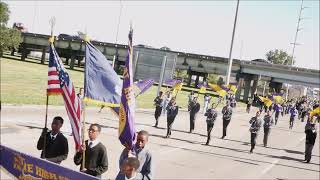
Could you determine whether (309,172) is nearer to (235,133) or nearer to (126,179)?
(235,133)

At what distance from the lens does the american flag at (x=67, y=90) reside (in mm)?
7789

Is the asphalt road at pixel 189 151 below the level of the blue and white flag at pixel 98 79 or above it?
below

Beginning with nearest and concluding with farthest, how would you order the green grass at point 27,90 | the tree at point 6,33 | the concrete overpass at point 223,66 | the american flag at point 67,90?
the american flag at point 67,90, the green grass at point 27,90, the tree at point 6,33, the concrete overpass at point 223,66

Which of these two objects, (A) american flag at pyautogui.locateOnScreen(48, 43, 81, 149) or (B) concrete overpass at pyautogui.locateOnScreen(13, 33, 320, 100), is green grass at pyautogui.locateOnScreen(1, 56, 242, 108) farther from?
(B) concrete overpass at pyautogui.locateOnScreen(13, 33, 320, 100)

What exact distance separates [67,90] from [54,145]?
35.7 inches

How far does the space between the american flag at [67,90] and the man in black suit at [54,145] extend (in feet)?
1.09

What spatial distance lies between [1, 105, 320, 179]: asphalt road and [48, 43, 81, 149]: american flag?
10.5 feet

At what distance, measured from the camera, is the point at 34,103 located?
24906 mm

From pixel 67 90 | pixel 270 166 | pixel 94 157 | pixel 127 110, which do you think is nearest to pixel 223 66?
pixel 270 166

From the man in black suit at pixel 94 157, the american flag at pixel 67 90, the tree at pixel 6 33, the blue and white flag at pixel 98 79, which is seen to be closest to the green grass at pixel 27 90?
the tree at pixel 6 33

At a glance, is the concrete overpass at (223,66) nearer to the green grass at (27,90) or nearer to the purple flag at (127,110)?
the green grass at (27,90)

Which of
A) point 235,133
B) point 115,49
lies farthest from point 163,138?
point 115,49

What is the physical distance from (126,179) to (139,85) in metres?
16.5

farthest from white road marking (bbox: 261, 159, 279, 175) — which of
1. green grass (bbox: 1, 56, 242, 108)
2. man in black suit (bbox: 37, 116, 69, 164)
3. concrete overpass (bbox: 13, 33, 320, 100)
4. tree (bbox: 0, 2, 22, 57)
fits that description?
concrete overpass (bbox: 13, 33, 320, 100)
